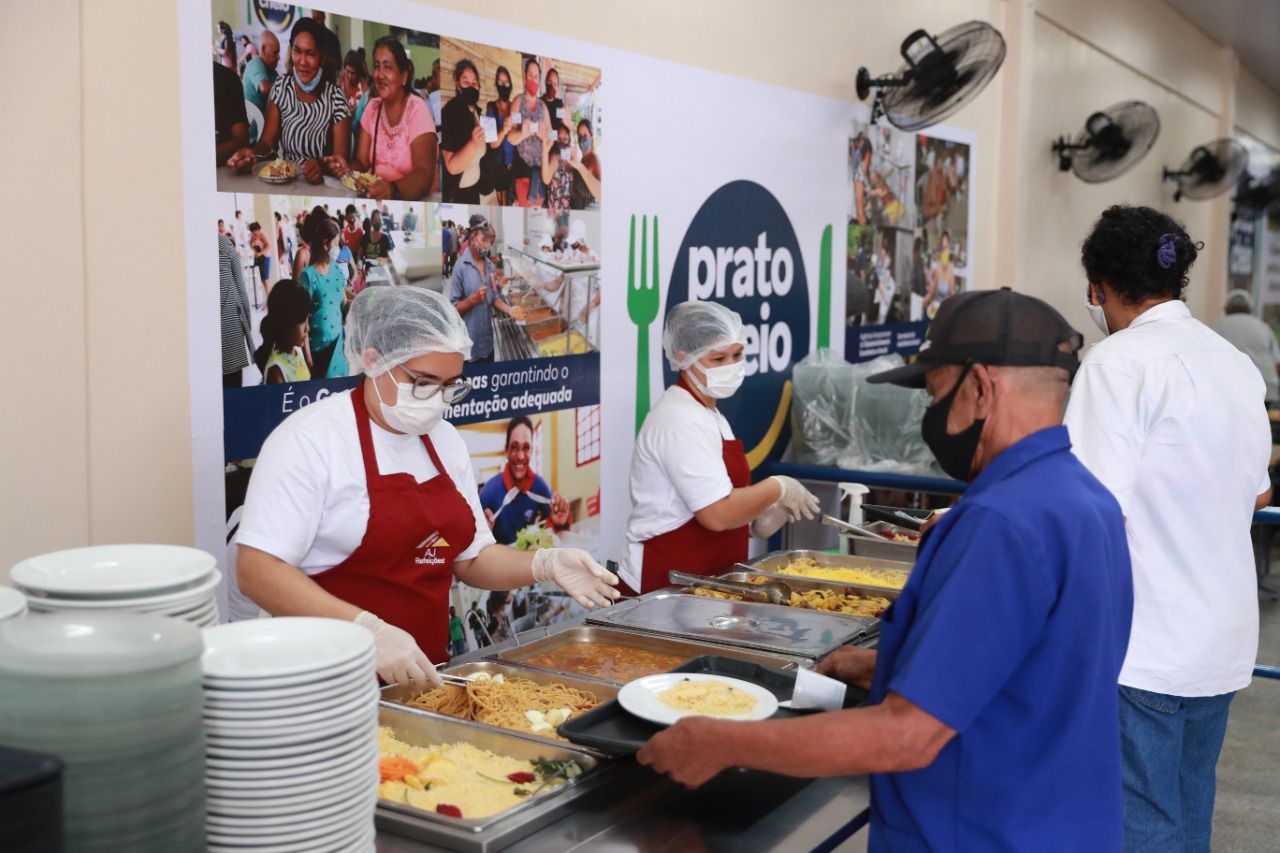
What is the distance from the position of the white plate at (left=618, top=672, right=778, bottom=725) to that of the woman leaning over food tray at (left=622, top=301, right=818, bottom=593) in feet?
4.10

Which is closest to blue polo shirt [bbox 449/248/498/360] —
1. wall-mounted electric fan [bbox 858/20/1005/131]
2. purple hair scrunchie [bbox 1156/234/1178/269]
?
purple hair scrunchie [bbox 1156/234/1178/269]

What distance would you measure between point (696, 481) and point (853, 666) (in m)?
1.32

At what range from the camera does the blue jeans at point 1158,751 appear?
8.46ft

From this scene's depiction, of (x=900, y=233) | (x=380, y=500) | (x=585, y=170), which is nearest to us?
(x=380, y=500)

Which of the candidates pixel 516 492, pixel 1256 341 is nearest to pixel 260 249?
pixel 516 492

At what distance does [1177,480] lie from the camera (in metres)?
2.53

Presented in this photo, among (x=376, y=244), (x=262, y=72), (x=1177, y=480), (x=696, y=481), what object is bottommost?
(x=696, y=481)

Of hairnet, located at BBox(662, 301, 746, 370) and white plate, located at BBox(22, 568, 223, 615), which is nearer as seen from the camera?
white plate, located at BBox(22, 568, 223, 615)

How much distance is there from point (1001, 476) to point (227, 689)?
0.96 m

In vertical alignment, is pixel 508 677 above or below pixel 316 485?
below

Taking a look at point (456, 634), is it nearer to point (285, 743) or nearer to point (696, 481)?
point (696, 481)

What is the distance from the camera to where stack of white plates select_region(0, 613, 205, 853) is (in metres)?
1.04

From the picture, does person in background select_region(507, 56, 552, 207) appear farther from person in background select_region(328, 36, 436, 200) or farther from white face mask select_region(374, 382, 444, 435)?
white face mask select_region(374, 382, 444, 435)

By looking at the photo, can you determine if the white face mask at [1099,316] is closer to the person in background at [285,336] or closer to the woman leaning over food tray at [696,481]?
the woman leaning over food tray at [696,481]
